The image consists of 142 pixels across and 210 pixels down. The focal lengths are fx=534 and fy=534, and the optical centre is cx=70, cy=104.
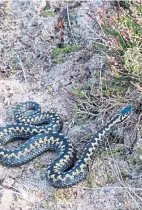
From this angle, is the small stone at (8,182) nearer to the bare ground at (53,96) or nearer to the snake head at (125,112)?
the bare ground at (53,96)

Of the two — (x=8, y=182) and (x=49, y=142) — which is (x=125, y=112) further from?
(x=8, y=182)

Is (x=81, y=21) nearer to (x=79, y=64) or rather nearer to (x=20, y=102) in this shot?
(x=79, y=64)

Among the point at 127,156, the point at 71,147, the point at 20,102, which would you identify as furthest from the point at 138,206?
the point at 20,102

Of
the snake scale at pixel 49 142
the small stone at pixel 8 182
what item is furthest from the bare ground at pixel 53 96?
the snake scale at pixel 49 142

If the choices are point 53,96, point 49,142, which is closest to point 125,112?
point 49,142

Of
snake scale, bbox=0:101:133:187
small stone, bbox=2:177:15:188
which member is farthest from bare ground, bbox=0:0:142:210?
snake scale, bbox=0:101:133:187

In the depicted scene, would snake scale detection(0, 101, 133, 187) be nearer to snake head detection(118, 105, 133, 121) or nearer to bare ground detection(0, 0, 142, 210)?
snake head detection(118, 105, 133, 121)
